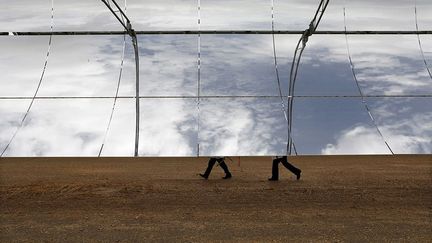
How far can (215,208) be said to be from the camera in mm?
9789

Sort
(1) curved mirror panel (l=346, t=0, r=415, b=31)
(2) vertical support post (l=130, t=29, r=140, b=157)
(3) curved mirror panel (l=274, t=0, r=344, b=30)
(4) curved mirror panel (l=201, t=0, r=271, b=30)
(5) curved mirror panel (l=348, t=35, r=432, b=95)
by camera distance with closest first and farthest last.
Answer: (2) vertical support post (l=130, t=29, r=140, b=157), (5) curved mirror panel (l=348, t=35, r=432, b=95), (3) curved mirror panel (l=274, t=0, r=344, b=30), (4) curved mirror panel (l=201, t=0, r=271, b=30), (1) curved mirror panel (l=346, t=0, r=415, b=31)

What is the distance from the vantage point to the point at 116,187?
1273 centimetres

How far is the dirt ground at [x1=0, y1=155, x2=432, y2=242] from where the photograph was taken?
7703 mm

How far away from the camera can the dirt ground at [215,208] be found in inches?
303

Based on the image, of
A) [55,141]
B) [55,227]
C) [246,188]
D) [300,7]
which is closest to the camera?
[55,227]

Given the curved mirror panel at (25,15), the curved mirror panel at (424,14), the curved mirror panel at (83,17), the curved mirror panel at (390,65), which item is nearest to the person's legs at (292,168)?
the curved mirror panel at (390,65)

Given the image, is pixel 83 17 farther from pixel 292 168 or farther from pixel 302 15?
pixel 292 168

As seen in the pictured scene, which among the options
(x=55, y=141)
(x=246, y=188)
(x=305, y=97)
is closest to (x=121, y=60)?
(x=55, y=141)

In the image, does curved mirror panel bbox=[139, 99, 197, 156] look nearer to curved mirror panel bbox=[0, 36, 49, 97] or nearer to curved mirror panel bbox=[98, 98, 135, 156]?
curved mirror panel bbox=[98, 98, 135, 156]

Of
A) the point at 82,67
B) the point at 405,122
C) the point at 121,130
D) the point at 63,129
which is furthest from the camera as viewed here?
the point at 82,67

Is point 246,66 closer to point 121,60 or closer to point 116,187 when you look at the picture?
point 121,60

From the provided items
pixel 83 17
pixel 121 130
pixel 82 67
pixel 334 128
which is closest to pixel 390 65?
pixel 334 128

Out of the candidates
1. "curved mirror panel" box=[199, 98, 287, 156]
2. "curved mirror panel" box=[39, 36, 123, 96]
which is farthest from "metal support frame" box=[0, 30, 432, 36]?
"curved mirror panel" box=[199, 98, 287, 156]

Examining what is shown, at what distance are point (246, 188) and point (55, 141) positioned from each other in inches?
267
